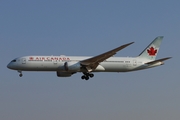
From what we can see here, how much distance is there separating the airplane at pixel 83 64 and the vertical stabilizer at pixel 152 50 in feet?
5.05

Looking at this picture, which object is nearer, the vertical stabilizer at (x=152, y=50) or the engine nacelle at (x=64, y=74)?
the engine nacelle at (x=64, y=74)

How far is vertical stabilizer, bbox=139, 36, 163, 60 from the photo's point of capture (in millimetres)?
85000

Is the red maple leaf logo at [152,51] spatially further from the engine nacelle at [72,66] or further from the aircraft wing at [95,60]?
the engine nacelle at [72,66]

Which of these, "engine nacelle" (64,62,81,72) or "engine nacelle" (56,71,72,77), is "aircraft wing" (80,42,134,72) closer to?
"engine nacelle" (64,62,81,72)

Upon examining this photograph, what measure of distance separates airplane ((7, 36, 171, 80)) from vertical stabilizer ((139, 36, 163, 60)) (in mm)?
1539

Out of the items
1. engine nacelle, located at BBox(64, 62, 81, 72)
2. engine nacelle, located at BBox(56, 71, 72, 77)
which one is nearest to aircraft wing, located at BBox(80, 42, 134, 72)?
engine nacelle, located at BBox(64, 62, 81, 72)

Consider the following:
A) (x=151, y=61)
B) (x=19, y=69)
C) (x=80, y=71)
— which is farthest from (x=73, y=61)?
(x=151, y=61)

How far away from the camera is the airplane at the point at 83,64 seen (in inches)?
2958

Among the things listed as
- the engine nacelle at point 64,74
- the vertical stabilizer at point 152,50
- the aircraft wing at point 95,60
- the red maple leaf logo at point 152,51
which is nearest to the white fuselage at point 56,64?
the aircraft wing at point 95,60

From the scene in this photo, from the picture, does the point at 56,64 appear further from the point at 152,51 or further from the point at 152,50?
the point at 152,50

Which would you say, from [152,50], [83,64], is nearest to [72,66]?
[83,64]

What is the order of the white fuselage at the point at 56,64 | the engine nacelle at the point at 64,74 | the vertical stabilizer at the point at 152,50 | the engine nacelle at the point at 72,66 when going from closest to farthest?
the white fuselage at the point at 56,64, the engine nacelle at the point at 72,66, the engine nacelle at the point at 64,74, the vertical stabilizer at the point at 152,50

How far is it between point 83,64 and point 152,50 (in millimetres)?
16228

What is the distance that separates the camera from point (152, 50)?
285 ft
